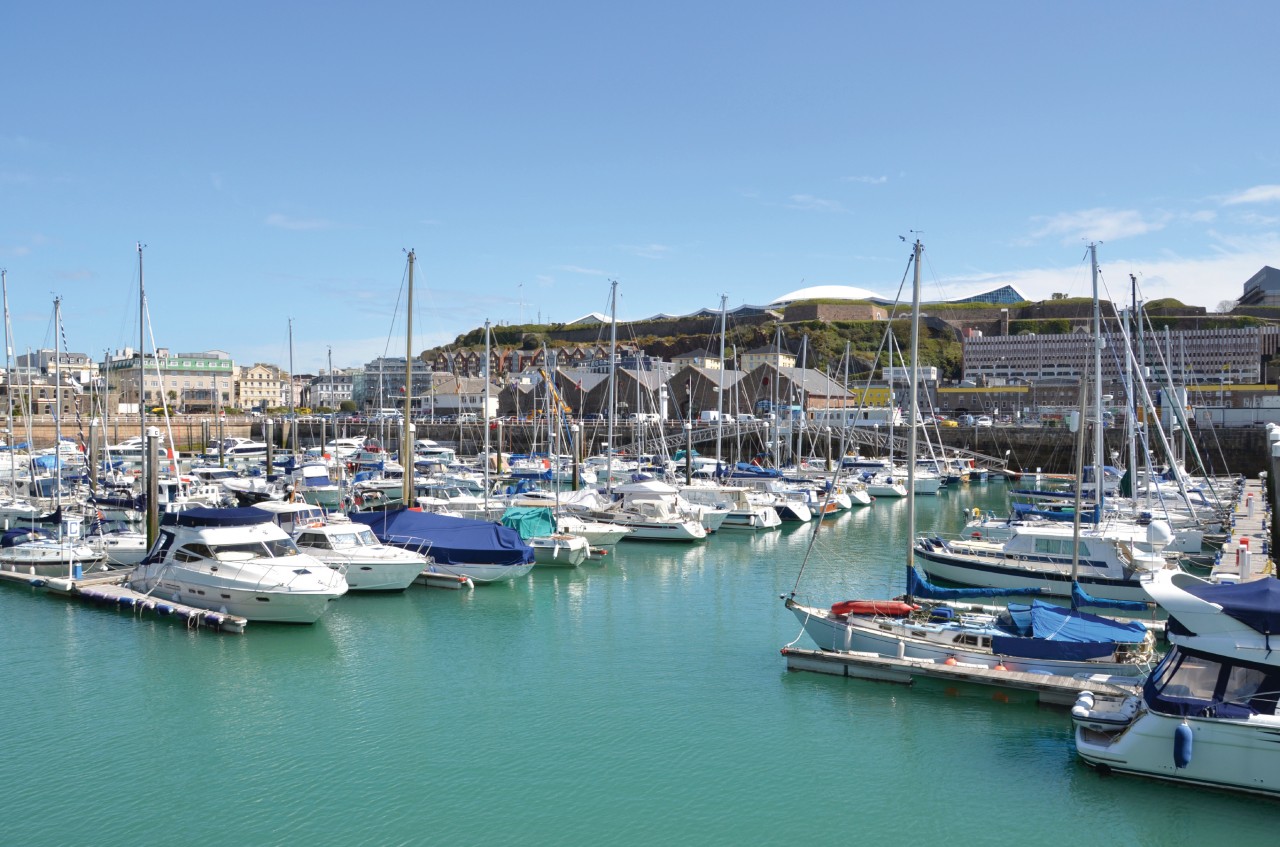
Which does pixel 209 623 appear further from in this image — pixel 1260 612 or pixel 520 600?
pixel 1260 612

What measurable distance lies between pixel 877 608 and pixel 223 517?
54.3ft

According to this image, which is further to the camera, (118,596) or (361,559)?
(361,559)

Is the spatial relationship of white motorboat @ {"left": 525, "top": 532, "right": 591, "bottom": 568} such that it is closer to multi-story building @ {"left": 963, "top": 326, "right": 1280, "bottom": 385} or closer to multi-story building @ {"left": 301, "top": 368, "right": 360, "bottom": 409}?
multi-story building @ {"left": 963, "top": 326, "right": 1280, "bottom": 385}

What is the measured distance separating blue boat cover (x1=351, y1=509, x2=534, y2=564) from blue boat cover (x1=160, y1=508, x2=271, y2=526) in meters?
4.42

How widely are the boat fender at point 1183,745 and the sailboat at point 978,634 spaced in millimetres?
3337

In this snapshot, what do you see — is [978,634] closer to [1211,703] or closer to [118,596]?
[1211,703]

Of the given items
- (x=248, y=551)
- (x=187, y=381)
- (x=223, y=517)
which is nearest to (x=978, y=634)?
(x=248, y=551)

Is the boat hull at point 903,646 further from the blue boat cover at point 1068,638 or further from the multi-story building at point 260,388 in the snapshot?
the multi-story building at point 260,388

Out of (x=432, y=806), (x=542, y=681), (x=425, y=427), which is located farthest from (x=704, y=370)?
(x=432, y=806)

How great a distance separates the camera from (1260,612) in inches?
563

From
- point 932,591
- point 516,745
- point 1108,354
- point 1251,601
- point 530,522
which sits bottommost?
point 516,745

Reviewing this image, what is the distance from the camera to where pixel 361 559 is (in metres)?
27.3

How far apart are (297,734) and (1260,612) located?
52.3 ft

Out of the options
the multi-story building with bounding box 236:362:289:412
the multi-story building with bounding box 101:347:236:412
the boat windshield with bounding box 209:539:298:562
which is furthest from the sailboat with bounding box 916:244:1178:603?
the multi-story building with bounding box 236:362:289:412
